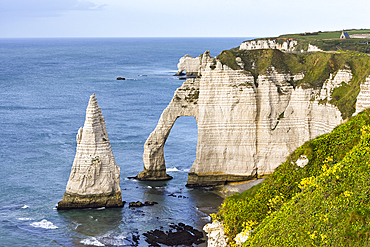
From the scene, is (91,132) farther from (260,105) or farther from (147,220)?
(260,105)

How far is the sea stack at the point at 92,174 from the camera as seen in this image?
139 feet

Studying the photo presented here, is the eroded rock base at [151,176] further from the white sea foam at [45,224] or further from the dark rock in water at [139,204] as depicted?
the white sea foam at [45,224]

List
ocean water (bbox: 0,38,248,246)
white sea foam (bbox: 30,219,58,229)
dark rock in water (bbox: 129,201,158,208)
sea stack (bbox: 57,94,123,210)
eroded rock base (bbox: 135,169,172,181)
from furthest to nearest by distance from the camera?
eroded rock base (bbox: 135,169,172,181) < dark rock in water (bbox: 129,201,158,208) < sea stack (bbox: 57,94,123,210) < white sea foam (bbox: 30,219,58,229) < ocean water (bbox: 0,38,248,246)

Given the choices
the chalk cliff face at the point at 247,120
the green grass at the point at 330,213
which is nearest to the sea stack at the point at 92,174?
the chalk cliff face at the point at 247,120

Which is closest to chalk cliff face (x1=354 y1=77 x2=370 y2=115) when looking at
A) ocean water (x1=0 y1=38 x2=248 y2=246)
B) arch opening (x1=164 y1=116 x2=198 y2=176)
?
ocean water (x1=0 y1=38 x2=248 y2=246)

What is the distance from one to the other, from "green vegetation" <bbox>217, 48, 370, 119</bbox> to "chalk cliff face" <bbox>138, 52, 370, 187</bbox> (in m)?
0.57

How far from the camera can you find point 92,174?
42.4 m

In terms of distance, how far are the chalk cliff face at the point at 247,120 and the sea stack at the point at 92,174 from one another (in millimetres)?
9623

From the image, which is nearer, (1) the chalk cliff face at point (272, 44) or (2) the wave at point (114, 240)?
(2) the wave at point (114, 240)

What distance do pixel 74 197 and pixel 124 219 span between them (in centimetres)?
506

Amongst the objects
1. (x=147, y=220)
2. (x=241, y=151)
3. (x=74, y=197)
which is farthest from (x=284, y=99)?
(x=74, y=197)

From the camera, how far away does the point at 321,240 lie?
1780 centimetres

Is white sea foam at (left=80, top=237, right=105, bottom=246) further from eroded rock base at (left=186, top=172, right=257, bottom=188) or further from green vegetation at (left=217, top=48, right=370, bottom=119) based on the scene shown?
green vegetation at (left=217, top=48, right=370, bottom=119)

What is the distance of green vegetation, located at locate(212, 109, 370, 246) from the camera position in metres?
17.6
